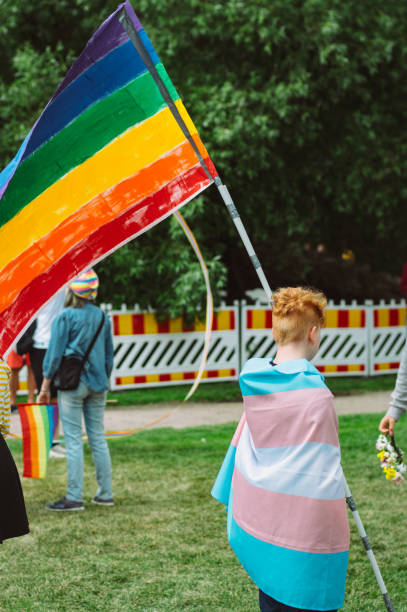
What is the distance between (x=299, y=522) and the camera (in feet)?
9.98

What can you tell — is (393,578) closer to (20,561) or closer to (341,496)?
(341,496)

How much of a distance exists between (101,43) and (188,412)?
24.6 ft

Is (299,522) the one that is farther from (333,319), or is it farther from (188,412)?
(333,319)

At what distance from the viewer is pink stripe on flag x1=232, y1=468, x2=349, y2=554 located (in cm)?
303

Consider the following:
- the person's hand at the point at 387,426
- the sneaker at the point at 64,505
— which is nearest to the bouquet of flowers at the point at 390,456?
the person's hand at the point at 387,426

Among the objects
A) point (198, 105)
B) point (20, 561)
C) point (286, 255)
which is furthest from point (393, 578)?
point (286, 255)

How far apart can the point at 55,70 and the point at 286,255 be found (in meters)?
6.36

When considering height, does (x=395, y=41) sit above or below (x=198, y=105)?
above

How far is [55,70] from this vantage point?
42.0ft

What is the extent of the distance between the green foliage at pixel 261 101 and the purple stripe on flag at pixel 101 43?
8.05m

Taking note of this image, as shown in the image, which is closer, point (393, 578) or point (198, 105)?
point (393, 578)

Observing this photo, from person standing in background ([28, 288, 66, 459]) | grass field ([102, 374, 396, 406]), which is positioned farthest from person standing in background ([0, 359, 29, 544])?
grass field ([102, 374, 396, 406])

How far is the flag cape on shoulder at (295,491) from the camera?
3.02m

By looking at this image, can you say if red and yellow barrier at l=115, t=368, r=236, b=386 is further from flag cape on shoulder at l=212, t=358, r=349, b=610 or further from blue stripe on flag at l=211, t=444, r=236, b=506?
flag cape on shoulder at l=212, t=358, r=349, b=610
